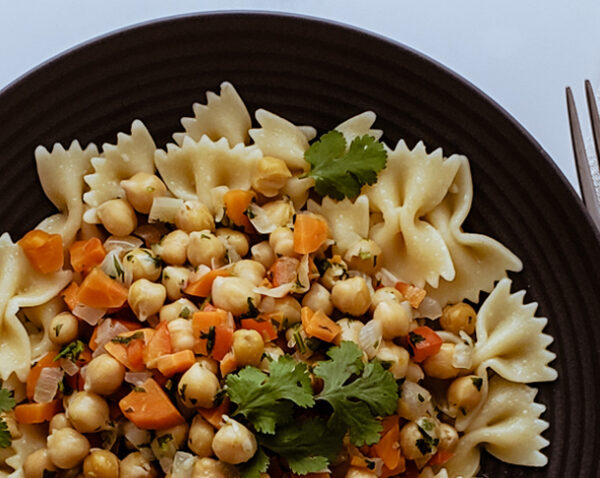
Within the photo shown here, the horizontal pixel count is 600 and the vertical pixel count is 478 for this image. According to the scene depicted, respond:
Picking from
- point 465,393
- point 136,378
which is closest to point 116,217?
point 136,378

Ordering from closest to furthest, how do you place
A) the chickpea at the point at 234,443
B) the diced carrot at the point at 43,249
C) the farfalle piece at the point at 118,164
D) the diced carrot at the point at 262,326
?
the chickpea at the point at 234,443 < the diced carrot at the point at 262,326 < the diced carrot at the point at 43,249 < the farfalle piece at the point at 118,164

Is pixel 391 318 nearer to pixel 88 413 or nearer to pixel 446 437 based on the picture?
pixel 446 437

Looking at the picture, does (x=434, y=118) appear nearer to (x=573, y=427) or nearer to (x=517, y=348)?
(x=517, y=348)

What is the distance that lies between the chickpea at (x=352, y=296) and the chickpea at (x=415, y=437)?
23.8 inches

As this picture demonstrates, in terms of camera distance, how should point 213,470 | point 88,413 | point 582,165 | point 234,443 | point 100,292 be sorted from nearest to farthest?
point 234,443
point 213,470
point 88,413
point 100,292
point 582,165

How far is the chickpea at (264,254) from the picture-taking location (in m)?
4.66

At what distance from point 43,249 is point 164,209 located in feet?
2.10

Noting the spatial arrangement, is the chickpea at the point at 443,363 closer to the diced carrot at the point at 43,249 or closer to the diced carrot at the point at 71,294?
the diced carrot at the point at 71,294

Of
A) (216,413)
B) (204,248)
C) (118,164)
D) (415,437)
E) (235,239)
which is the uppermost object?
(118,164)

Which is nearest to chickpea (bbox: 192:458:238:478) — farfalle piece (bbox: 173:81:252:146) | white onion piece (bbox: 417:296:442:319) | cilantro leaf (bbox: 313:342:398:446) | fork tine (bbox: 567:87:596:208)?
cilantro leaf (bbox: 313:342:398:446)

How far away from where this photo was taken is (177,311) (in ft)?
14.8

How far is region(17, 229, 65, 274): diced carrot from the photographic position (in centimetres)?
462

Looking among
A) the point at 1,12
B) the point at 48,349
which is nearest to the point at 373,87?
the point at 48,349

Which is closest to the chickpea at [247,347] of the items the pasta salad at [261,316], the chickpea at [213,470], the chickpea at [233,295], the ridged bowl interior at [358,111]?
the pasta salad at [261,316]
